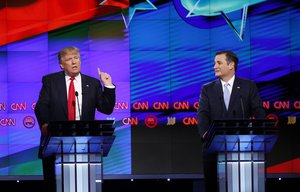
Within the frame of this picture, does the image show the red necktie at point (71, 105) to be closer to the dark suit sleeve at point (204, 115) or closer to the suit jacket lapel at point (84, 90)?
the suit jacket lapel at point (84, 90)

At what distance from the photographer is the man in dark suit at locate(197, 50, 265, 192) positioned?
8.99m

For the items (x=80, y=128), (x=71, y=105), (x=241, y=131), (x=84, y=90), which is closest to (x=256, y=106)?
(x=241, y=131)

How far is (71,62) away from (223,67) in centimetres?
142

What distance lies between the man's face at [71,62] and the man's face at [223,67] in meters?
1.30

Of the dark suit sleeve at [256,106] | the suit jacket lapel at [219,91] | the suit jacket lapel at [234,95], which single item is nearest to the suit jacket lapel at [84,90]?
the suit jacket lapel at [219,91]

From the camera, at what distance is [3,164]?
463 inches

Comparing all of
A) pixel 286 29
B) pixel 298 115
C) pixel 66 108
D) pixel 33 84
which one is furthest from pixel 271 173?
pixel 66 108

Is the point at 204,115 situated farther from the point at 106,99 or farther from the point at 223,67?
the point at 106,99

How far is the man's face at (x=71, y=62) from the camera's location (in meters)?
8.77

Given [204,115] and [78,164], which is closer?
[78,164]

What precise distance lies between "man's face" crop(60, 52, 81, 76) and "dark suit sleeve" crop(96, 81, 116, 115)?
0.85 feet

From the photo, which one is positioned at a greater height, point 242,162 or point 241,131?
point 241,131

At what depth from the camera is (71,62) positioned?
879 cm

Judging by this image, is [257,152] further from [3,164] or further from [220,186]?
[3,164]
